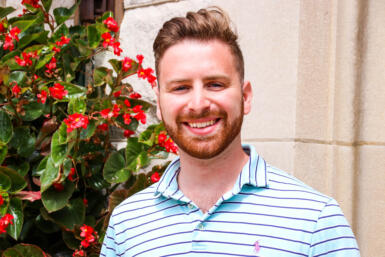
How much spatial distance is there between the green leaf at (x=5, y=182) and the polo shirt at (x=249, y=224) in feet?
2.62

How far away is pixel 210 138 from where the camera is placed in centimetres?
117

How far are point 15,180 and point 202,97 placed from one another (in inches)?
42.2

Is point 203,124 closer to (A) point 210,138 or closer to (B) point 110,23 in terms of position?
(A) point 210,138

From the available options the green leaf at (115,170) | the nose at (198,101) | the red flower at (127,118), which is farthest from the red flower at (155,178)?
the nose at (198,101)

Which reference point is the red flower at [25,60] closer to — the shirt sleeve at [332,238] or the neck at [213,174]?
the neck at [213,174]

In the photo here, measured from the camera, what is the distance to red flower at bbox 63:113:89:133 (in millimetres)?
1830

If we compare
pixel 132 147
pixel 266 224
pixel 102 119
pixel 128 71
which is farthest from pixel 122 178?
pixel 266 224

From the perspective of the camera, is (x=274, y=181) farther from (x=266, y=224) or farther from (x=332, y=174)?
(x=332, y=174)

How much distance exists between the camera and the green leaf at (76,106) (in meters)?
1.92

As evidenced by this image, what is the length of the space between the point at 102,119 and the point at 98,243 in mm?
504

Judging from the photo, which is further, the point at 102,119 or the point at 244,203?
the point at 102,119

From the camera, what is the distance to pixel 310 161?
1.79 m

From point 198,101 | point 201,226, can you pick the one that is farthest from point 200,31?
point 201,226

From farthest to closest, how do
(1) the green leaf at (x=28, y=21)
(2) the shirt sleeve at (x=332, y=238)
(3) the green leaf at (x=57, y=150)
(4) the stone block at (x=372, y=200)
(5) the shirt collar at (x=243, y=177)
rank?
(1) the green leaf at (x=28, y=21) < (3) the green leaf at (x=57, y=150) < (4) the stone block at (x=372, y=200) < (5) the shirt collar at (x=243, y=177) < (2) the shirt sleeve at (x=332, y=238)
